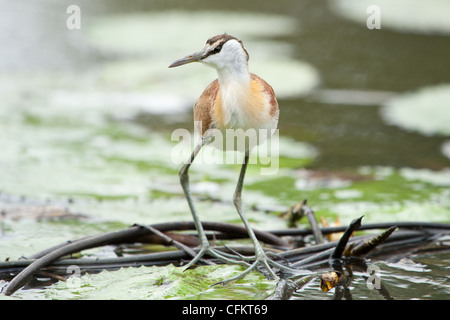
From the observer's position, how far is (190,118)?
17.6 ft

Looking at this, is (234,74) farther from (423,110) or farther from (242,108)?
(423,110)

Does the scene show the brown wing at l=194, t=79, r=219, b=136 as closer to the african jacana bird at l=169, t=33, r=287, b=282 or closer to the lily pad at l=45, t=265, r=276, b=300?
the african jacana bird at l=169, t=33, r=287, b=282

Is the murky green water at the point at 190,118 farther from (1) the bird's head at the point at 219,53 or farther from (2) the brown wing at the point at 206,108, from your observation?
(1) the bird's head at the point at 219,53

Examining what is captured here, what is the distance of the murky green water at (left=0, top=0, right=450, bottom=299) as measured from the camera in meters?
3.38

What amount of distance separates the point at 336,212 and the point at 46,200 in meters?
1.50

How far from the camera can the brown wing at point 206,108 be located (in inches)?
96.6

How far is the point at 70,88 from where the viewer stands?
19.6 ft

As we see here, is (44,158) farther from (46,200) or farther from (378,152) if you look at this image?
(378,152)

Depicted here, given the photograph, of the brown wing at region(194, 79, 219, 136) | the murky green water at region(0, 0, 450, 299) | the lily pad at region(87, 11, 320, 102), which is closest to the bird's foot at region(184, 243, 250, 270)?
the murky green water at region(0, 0, 450, 299)

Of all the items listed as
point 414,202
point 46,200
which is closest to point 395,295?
point 414,202

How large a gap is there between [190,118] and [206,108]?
2.89m

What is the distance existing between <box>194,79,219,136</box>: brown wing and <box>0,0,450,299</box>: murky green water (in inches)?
23.6

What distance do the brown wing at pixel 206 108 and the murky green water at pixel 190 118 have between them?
23.6 inches
